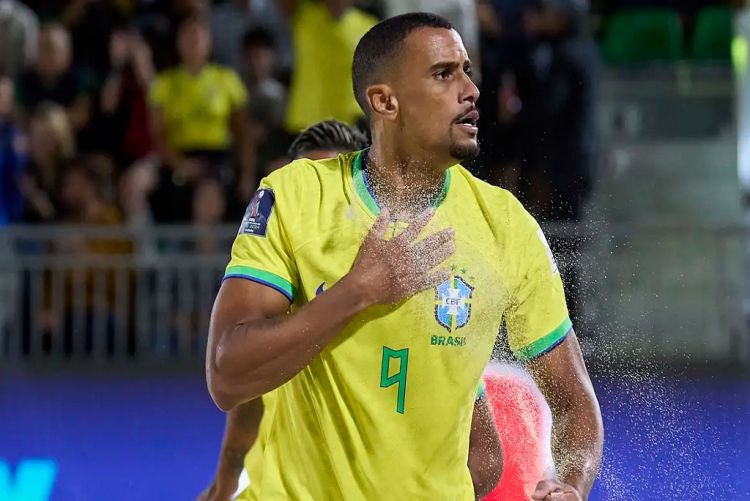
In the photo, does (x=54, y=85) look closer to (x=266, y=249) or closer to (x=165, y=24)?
(x=165, y=24)

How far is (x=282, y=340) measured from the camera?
3086 mm

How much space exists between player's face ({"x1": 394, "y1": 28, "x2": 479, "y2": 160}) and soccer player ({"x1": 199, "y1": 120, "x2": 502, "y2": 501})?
2.27 feet

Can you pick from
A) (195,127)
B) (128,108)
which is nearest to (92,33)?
(128,108)

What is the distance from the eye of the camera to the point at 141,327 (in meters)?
10.6

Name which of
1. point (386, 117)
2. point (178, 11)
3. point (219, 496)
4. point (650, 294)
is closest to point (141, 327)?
point (178, 11)

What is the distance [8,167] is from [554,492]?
28.4ft

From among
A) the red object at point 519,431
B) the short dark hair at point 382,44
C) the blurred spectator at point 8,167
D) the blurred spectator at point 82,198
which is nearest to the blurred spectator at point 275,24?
the blurred spectator at point 82,198

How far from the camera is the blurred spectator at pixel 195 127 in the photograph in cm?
1097

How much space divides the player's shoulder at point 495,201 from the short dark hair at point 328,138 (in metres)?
1.31

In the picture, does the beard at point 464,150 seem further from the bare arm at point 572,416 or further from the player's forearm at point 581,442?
the player's forearm at point 581,442

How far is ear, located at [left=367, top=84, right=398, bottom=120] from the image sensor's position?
11.5 feet

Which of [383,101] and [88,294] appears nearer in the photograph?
[383,101]

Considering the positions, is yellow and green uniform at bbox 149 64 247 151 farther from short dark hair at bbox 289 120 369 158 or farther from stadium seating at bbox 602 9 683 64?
short dark hair at bbox 289 120 369 158

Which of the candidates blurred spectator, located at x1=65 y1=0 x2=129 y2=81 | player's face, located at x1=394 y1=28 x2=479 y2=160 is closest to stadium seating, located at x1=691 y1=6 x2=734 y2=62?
blurred spectator, located at x1=65 y1=0 x2=129 y2=81
